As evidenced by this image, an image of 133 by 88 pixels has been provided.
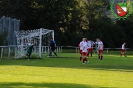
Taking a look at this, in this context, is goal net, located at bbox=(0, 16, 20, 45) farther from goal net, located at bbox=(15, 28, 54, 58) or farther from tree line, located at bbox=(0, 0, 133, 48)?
tree line, located at bbox=(0, 0, 133, 48)

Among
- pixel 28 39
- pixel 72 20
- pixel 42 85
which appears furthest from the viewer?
pixel 72 20

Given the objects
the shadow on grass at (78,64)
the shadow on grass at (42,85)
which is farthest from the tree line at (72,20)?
the shadow on grass at (42,85)

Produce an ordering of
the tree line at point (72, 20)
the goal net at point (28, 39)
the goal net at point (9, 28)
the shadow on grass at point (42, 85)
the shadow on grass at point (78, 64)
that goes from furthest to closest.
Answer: the tree line at point (72, 20) → the goal net at point (9, 28) → the goal net at point (28, 39) → the shadow on grass at point (78, 64) → the shadow on grass at point (42, 85)

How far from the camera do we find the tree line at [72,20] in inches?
2702

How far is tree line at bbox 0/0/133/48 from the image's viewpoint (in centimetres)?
6862

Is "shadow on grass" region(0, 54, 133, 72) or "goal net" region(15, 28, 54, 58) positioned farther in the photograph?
"goal net" region(15, 28, 54, 58)

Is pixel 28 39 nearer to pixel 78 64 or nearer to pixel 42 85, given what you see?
pixel 78 64

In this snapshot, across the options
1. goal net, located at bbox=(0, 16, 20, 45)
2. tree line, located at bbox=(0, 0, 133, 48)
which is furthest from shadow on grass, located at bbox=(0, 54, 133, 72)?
tree line, located at bbox=(0, 0, 133, 48)

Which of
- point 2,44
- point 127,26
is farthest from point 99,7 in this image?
point 2,44

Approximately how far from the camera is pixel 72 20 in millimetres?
75125

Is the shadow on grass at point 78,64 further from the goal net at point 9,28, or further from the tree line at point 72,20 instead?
the tree line at point 72,20

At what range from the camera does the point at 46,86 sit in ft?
44.8

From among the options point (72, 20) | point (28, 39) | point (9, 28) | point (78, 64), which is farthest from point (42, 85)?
point (72, 20)

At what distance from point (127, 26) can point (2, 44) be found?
42.7 meters
